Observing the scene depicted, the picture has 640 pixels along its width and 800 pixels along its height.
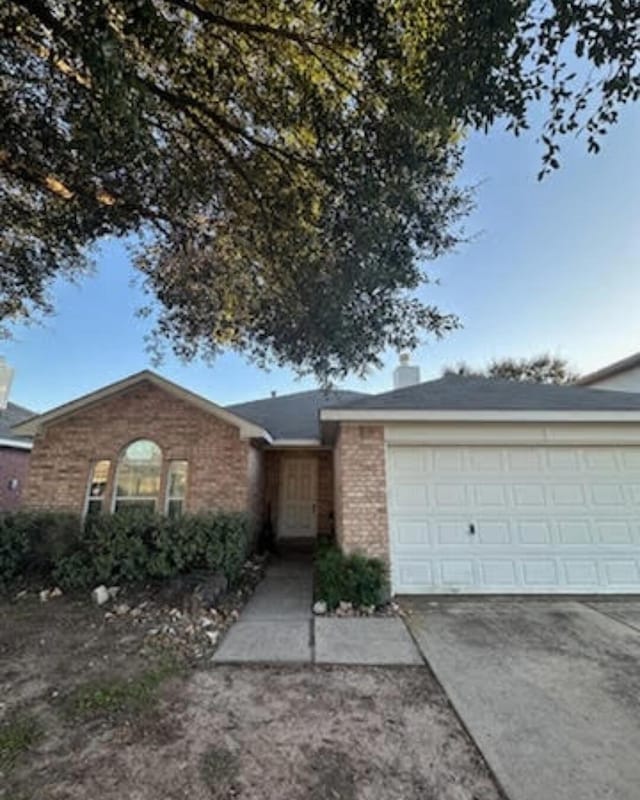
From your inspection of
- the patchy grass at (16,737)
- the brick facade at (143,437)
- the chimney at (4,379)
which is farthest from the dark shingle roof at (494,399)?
the chimney at (4,379)

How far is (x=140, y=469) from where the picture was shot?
9.38 metres

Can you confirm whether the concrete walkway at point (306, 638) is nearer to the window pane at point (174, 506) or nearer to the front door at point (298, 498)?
the window pane at point (174, 506)

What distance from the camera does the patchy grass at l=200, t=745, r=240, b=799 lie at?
2.51 meters

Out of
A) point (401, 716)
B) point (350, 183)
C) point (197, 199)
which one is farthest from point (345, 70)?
point (401, 716)

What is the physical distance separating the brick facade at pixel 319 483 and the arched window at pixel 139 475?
12.6 feet

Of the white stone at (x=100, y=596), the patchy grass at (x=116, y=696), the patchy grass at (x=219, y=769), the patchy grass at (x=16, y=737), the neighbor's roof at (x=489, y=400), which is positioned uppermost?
the neighbor's roof at (x=489, y=400)

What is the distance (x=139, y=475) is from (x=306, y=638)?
19.7 feet

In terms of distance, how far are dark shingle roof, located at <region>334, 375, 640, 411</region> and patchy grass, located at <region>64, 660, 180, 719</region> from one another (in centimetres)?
466

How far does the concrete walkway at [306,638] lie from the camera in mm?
4461

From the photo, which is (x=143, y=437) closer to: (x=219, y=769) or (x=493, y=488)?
(x=493, y=488)

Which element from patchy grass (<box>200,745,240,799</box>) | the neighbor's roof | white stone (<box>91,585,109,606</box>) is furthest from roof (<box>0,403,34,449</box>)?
patchy grass (<box>200,745,240,799</box>)


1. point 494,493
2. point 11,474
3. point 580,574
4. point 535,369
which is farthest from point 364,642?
point 535,369

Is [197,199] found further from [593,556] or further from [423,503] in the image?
[593,556]

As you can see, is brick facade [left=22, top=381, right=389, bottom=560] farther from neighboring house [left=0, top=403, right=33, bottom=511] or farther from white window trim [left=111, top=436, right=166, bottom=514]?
neighboring house [left=0, top=403, right=33, bottom=511]
